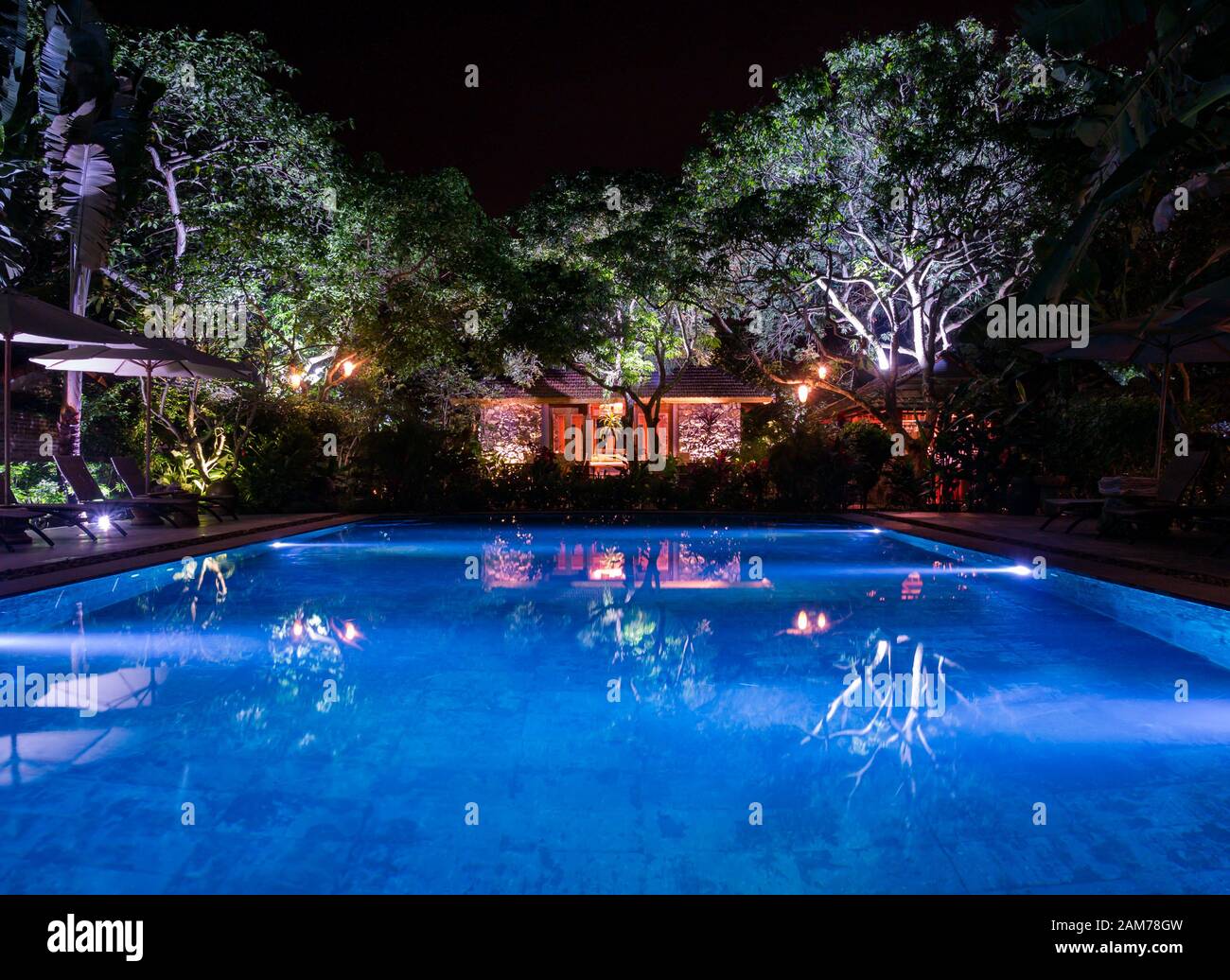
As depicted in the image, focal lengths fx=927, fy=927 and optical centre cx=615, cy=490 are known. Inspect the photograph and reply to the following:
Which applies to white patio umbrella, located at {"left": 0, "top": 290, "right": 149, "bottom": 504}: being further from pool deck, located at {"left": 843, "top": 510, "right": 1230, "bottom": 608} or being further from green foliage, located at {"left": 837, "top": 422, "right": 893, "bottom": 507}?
green foliage, located at {"left": 837, "top": 422, "right": 893, "bottom": 507}

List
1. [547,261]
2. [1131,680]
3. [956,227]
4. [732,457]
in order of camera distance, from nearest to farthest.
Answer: [1131,680] < [956,227] < [732,457] < [547,261]

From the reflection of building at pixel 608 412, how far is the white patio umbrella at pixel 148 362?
→ 55.1ft

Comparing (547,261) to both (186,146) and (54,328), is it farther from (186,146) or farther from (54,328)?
(54,328)

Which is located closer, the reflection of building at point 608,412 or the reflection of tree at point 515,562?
the reflection of tree at point 515,562

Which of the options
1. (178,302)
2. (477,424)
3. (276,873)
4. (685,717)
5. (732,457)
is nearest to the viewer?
(276,873)

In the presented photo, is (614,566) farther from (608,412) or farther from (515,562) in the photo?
(608,412)

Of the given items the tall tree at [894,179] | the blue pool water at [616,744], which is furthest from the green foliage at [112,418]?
the tall tree at [894,179]

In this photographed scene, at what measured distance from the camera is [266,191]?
1766 centimetres

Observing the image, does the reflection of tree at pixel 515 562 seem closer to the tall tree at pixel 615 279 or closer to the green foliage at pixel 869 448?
the green foliage at pixel 869 448

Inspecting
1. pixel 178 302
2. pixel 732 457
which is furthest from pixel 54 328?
pixel 732 457

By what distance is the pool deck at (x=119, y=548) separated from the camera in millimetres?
7941

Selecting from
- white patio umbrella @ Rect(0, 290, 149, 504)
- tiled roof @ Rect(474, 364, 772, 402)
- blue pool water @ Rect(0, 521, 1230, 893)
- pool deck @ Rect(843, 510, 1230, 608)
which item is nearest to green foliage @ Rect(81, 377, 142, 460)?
white patio umbrella @ Rect(0, 290, 149, 504)

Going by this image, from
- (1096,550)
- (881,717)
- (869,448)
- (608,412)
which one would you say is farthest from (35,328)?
(608,412)
